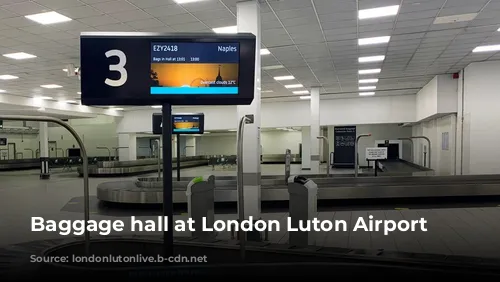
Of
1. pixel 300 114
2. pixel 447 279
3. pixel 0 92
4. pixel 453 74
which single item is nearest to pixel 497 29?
pixel 453 74

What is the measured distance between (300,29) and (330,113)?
13.7 m

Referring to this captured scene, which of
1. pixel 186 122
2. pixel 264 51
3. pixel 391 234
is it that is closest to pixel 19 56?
pixel 186 122

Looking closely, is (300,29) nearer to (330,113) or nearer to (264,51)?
(264,51)

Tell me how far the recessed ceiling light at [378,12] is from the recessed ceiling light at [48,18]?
6973mm

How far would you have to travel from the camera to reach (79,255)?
411 cm

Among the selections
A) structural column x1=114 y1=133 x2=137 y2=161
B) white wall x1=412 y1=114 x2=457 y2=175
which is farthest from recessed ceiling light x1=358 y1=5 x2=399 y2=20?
structural column x1=114 y1=133 x2=137 y2=161

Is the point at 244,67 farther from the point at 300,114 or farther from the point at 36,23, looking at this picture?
the point at 300,114

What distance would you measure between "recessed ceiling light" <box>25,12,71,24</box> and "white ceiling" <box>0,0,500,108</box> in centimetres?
19

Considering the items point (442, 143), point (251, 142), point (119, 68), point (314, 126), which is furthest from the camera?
point (314, 126)

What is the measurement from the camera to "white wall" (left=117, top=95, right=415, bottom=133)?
20737 mm

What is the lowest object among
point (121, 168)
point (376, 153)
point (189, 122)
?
point (121, 168)

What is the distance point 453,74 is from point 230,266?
15443 millimetres

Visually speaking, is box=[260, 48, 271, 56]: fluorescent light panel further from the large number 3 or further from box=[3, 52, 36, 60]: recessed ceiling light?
the large number 3

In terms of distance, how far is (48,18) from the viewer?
7984 millimetres
